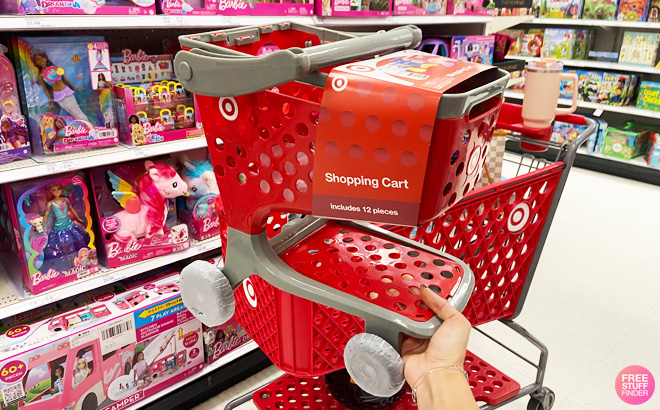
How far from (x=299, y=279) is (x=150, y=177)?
102cm

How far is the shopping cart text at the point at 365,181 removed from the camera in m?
0.71

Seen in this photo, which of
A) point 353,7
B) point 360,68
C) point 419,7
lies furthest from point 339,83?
point 419,7

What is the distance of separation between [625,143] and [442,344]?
15.5 feet

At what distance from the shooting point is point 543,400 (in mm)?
1484

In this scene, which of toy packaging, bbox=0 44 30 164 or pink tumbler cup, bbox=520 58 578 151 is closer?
toy packaging, bbox=0 44 30 164

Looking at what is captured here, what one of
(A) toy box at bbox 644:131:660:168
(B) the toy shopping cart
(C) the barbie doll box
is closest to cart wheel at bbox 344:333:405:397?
(B) the toy shopping cart

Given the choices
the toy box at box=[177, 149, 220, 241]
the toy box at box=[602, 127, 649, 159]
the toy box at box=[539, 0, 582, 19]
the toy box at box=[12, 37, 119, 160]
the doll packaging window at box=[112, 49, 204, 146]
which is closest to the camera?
the toy box at box=[12, 37, 119, 160]

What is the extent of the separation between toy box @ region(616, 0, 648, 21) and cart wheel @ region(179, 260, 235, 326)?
5019mm

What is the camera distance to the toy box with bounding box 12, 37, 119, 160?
1.45 meters

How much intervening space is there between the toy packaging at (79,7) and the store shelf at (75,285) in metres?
0.80

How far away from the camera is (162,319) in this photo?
5.78 ft

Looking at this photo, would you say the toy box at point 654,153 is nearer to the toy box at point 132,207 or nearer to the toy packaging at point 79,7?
the toy box at point 132,207

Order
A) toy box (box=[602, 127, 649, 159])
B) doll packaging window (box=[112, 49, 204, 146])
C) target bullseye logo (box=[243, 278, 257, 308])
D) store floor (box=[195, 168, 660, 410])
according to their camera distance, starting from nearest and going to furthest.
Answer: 1. target bullseye logo (box=[243, 278, 257, 308])
2. doll packaging window (box=[112, 49, 204, 146])
3. store floor (box=[195, 168, 660, 410])
4. toy box (box=[602, 127, 649, 159])

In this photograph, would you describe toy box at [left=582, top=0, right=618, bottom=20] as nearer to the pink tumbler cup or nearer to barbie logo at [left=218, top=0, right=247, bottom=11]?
the pink tumbler cup
